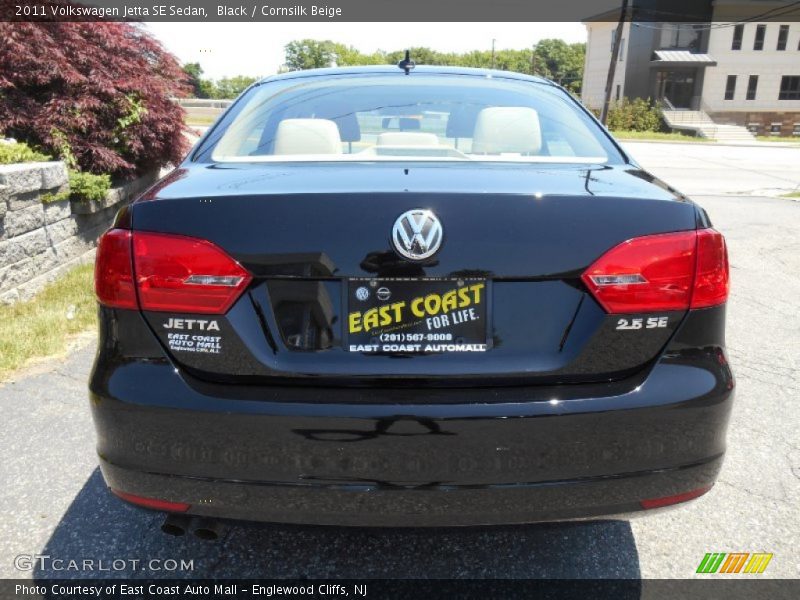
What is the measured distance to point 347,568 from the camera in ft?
7.52

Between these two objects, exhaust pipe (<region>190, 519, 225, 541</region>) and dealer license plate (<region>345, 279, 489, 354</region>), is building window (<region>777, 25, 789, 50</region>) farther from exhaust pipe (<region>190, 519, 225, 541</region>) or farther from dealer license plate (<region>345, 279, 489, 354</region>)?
exhaust pipe (<region>190, 519, 225, 541</region>)

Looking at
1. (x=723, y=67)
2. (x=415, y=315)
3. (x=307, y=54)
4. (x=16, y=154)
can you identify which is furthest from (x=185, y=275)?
(x=307, y=54)

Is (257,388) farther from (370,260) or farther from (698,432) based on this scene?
(698,432)

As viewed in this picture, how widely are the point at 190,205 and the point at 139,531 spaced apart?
4.48ft

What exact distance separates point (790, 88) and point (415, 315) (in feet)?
206

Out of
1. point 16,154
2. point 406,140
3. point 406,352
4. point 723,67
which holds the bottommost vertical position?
point 406,352

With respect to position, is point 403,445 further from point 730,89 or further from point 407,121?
point 730,89

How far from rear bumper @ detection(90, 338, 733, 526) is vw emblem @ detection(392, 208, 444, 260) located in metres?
0.36

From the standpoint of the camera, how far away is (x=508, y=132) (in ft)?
8.98

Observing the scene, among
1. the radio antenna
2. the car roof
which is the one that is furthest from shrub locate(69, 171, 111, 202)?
the radio antenna

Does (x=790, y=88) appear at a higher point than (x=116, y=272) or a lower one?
higher

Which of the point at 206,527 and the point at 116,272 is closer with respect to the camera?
the point at 116,272

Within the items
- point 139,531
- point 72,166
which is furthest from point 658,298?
point 72,166

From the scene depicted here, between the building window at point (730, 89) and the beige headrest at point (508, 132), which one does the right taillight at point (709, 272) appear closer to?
the beige headrest at point (508, 132)
